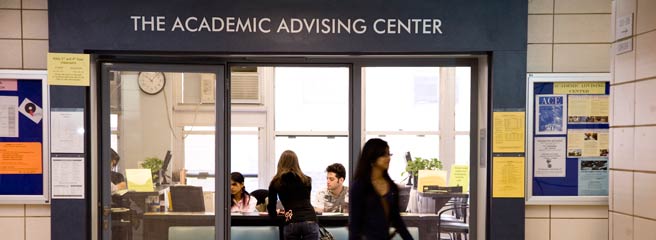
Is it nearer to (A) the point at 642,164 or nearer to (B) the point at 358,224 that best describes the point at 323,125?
(B) the point at 358,224

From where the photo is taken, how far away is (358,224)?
3.40m

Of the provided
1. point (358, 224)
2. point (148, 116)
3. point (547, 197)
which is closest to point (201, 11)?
point (148, 116)

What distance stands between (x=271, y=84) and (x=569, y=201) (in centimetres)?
477

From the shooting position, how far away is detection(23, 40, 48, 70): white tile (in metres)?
4.11

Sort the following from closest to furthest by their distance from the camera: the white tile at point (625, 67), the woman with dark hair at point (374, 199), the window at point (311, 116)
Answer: the white tile at point (625, 67) < the woman with dark hair at point (374, 199) < the window at point (311, 116)

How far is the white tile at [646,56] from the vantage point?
2539 millimetres

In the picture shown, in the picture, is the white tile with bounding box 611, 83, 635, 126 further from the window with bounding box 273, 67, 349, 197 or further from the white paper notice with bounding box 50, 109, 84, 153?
the window with bounding box 273, 67, 349, 197

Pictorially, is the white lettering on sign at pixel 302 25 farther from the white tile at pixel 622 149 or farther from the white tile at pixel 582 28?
the white tile at pixel 622 149

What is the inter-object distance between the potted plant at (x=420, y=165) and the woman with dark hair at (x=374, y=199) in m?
2.11

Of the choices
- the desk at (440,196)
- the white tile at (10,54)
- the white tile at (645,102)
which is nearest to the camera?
the white tile at (645,102)

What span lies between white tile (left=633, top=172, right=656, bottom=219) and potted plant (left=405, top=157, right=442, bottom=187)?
2.86 metres

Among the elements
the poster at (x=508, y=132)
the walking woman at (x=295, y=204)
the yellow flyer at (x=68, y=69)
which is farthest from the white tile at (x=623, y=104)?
the yellow flyer at (x=68, y=69)

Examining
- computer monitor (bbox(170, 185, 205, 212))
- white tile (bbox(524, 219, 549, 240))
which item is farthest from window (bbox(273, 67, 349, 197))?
white tile (bbox(524, 219, 549, 240))

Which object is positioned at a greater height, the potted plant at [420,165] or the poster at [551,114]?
the poster at [551,114]
